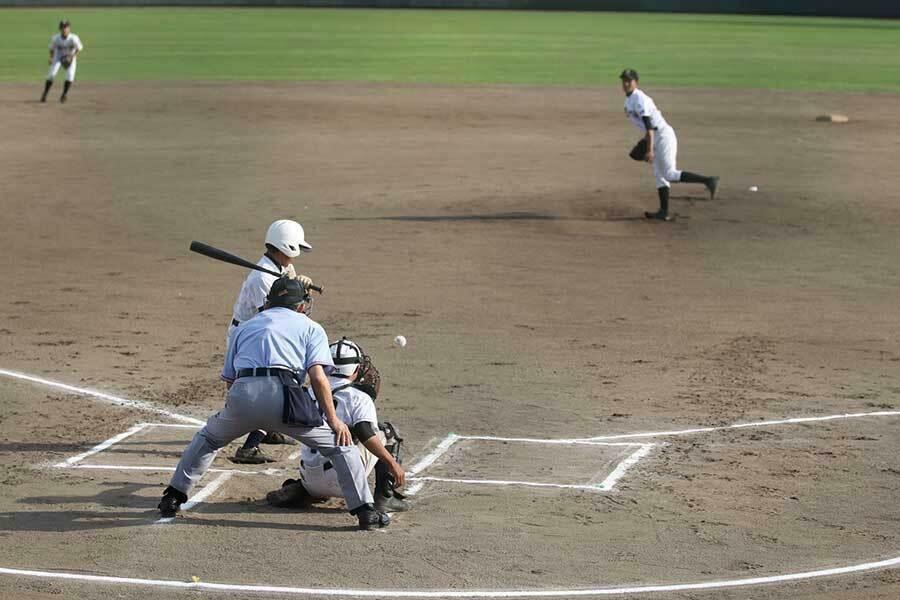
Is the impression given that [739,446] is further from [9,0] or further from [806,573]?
[9,0]

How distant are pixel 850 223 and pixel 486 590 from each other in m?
15.8

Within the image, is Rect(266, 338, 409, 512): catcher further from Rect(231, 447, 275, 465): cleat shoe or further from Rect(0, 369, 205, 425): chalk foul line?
Rect(0, 369, 205, 425): chalk foul line

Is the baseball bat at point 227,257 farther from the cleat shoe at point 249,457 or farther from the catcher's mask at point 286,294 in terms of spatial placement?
the cleat shoe at point 249,457

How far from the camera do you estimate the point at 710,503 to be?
34.2 ft

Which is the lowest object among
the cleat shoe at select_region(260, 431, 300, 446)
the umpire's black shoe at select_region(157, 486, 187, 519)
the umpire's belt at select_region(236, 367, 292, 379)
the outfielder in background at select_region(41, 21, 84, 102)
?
the outfielder in background at select_region(41, 21, 84, 102)

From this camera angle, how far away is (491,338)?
15.8 meters

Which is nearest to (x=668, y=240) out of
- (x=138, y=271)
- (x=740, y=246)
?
(x=740, y=246)

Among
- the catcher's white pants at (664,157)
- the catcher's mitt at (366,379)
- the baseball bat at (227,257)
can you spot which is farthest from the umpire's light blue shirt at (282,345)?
the catcher's white pants at (664,157)

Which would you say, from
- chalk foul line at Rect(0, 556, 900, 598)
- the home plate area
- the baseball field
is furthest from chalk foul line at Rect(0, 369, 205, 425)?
chalk foul line at Rect(0, 556, 900, 598)

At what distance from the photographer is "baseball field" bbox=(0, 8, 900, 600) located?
30.8ft

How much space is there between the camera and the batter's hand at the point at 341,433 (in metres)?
9.57

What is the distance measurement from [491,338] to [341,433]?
20.5 feet

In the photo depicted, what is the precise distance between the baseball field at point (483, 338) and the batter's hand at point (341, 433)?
635 millimetres

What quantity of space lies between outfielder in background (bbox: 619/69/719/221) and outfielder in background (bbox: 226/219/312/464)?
11882 mm
